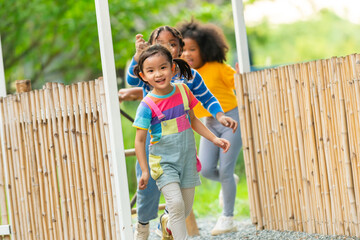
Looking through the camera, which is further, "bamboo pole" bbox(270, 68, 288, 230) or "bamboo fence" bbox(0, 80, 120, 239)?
"bamboo pole" bbox(270, 68, 288, 230)

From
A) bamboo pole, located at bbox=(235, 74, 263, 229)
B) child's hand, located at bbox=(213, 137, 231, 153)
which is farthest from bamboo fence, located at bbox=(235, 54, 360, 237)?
child's hand, located at bbox=(213, 137, 231, 153)

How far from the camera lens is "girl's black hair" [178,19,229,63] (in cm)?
475

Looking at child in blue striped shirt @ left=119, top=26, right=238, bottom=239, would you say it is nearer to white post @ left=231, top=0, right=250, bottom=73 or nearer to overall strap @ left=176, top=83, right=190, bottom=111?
overall strap @ left=176, top=83, right=190, bottom=111

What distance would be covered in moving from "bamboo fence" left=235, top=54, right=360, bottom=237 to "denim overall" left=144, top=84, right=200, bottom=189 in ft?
2.88

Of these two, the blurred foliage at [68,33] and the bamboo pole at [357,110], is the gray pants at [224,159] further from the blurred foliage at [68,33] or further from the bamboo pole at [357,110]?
the blurred foliage at [68,33]

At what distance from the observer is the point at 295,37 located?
18188 mm

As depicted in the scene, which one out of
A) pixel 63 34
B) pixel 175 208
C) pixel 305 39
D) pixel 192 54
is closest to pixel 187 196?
pixel 175 208

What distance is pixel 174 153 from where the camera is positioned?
131 inches

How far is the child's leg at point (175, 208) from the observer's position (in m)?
3.26

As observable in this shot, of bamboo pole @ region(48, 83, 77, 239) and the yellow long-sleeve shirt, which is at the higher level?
the yellow long-sleeve shirt

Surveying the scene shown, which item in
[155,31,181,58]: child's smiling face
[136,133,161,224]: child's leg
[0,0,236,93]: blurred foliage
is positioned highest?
[0,0,236,93]: blurred foliage

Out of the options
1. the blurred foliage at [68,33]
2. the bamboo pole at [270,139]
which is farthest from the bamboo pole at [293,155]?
the blurred foliage at [68,33]

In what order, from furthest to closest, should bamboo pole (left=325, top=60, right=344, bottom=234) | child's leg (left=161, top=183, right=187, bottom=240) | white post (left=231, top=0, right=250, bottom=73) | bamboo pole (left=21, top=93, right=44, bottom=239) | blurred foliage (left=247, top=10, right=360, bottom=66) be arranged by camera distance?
blurred foliage (left=247, top=10, right=360, bottom=66) < white post (left=231, top=0, right=250, bottom=73) < bamboo pole (left=21, top=93, right=44, bottom=239) < bamboo pole (left=325, top=60, right=344, bottom=234) < child's leg (left=161, top=183, right=187, bottom=240)

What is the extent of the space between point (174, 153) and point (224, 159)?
4.32ft
